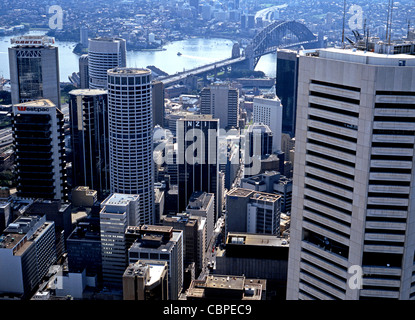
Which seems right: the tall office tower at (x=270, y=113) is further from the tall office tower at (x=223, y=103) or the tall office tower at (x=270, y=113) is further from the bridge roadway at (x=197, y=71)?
the bridge roadway at (x=197, y=71)

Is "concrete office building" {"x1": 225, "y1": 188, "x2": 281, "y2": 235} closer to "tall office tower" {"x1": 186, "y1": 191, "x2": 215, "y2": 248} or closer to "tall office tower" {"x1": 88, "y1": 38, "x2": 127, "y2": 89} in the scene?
"tall office tower" {"x1": 186, "y1": 191, "x2": 215, "y2": 248}

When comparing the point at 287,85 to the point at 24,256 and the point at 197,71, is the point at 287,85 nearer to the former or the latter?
the point at 197,71

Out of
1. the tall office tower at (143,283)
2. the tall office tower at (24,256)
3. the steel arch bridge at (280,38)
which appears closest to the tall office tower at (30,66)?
the tall office tower at (24,256)

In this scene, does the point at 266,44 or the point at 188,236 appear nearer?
the point at 188,236

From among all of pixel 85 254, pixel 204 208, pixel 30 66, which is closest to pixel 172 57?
pixel 30 66

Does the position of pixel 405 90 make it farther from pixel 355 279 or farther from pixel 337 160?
pixel 355 279

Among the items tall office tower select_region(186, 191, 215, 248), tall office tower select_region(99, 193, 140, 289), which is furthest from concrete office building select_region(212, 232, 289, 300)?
tall office tower select_region(186, 191, 215, 248)
